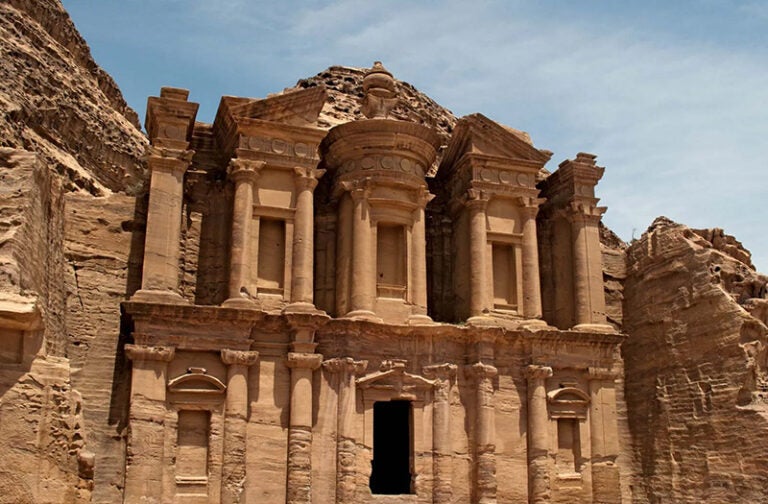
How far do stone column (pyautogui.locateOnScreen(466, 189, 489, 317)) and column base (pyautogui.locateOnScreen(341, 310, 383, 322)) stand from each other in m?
2.54

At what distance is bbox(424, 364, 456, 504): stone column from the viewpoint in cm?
1922

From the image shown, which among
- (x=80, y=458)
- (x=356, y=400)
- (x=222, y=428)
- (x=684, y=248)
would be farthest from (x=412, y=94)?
(x=80, y=458)

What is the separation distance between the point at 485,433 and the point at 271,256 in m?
6.19

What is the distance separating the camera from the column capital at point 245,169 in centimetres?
1981

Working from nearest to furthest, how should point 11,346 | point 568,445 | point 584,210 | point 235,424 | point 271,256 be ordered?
point 11,346, point 235,424, point 271,256, point 568,445, point 584,210

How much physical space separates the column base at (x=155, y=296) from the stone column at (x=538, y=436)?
817 cm

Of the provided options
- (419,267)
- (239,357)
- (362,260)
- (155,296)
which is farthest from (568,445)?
(155,296)

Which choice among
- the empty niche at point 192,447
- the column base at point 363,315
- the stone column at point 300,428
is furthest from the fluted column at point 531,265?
the empty niche at point 192,447

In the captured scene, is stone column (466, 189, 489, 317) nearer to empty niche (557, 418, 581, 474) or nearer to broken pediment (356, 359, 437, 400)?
broken pediment (356, 359, 437, 400)

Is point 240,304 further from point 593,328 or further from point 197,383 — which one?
point 593,328

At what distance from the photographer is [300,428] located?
18.4 metres

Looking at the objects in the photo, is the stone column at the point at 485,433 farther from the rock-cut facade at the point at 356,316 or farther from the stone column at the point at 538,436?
the stone column at the point at 538,436

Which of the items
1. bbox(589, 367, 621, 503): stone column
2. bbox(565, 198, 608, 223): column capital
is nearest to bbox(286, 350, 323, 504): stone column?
bbox(589, 367, 621, 503): stone column

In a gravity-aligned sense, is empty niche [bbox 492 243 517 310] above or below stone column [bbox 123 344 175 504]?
above
